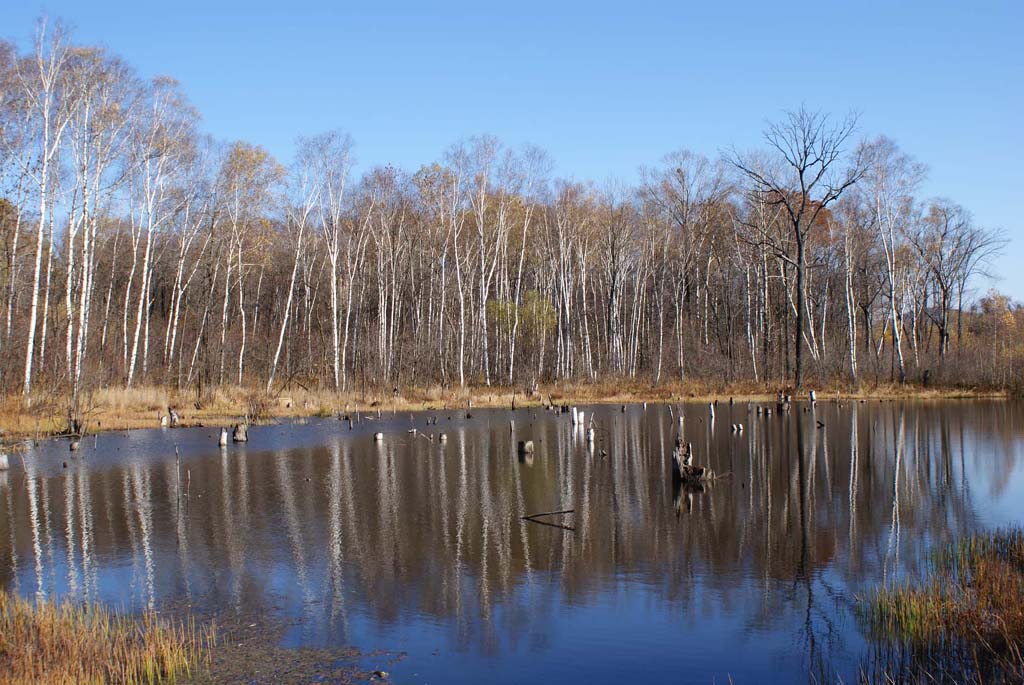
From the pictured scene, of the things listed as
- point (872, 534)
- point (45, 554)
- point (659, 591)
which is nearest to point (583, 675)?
point (659, 591)

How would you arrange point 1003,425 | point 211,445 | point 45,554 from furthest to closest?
point 1003,425, point 211,445, point 45,554

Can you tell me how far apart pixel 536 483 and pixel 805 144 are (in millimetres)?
27071

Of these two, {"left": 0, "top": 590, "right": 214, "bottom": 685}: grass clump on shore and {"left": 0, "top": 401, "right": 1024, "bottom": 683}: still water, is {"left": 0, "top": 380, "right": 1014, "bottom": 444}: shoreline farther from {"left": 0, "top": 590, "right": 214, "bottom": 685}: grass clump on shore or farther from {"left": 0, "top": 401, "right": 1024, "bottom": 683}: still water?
{"left": 0, "top": 590, "right": 214, "bottom": 685}: grass clump on shore

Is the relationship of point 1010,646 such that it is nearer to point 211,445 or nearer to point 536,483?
point 536,483

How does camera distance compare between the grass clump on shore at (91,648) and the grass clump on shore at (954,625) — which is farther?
the grass clump on shore at (954,625)

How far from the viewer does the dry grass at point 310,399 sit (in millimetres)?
26906

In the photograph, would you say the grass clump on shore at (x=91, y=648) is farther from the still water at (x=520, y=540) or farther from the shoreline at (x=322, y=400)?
the shoreline at (x=322, y=400)

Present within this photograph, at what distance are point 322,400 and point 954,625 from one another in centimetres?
3048

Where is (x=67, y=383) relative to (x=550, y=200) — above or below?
below

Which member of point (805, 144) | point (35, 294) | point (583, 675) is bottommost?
point (583, 675)

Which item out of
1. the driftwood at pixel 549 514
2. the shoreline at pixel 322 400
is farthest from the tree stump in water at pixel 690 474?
the shoreline at pixel 322 400

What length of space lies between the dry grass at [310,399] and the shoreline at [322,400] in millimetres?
34

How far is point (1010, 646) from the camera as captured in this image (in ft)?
25.4

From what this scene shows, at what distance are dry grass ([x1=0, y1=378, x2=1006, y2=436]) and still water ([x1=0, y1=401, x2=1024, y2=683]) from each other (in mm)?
2526
